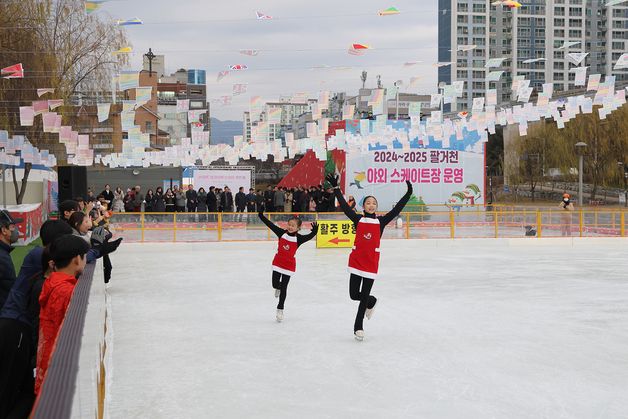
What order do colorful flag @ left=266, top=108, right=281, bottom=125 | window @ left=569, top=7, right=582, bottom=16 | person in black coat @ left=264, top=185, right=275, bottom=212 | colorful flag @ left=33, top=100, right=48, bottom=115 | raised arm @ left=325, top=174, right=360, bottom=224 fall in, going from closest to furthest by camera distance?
raised arm @ left=325, top=174, right=360, bottom=224
colorful flag @ left=33, top=100, right=48, bottom=115
colorful flag @ left=266, top=108, right=281, bottom=125
person in black coat @ left=264, top=185, right=275, bottom=212
window @ left=569, top=7, right=582, bottom=16

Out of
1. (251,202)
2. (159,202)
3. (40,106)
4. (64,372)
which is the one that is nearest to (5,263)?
(64,372)

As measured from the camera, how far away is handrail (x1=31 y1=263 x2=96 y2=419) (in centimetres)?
214

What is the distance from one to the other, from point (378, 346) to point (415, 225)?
1532cm

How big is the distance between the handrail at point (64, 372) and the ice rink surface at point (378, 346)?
6.09 feet

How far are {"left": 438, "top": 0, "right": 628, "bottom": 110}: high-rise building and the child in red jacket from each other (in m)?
114

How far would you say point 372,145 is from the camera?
32375 millimetres

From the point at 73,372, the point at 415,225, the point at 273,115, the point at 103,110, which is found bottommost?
the point at 415,225

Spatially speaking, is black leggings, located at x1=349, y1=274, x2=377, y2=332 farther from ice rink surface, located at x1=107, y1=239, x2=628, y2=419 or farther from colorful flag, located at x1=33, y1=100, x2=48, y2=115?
colorful flag, located at x1=33, y1=100, x2=48, y2=115

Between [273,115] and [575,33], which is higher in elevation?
[575,33]

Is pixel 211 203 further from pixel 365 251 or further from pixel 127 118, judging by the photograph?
pixel 365 251

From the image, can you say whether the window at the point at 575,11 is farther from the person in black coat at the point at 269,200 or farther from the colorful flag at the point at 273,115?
the colorful flag at the point at 273,115

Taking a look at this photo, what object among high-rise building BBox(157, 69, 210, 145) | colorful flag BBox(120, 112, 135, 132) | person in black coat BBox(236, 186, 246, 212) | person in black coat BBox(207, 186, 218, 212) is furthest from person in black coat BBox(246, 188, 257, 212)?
high-rise building BBox(157, 69, 210, 145)

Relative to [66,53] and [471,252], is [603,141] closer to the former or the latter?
[471,252]

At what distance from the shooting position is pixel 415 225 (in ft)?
74.7
